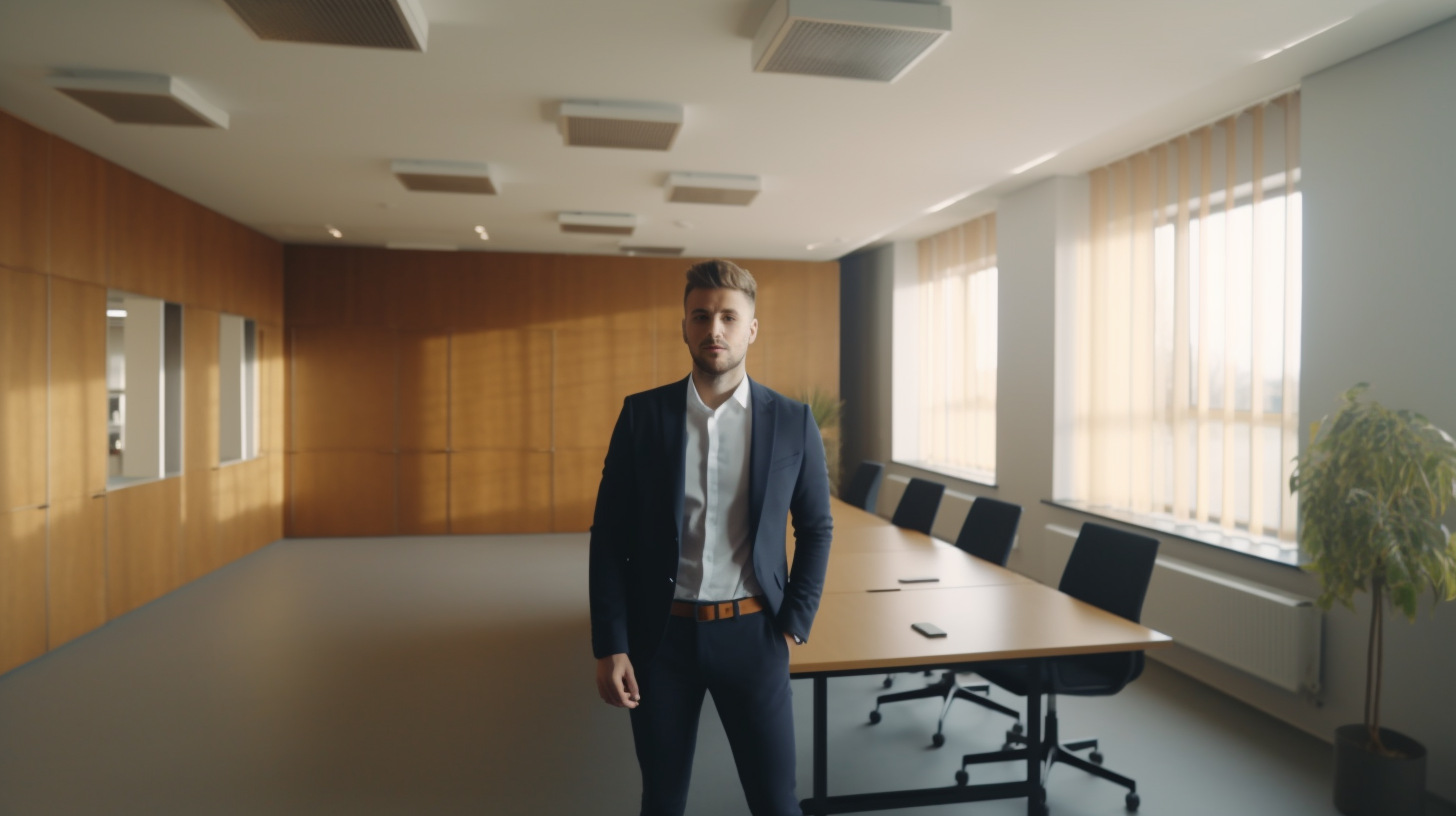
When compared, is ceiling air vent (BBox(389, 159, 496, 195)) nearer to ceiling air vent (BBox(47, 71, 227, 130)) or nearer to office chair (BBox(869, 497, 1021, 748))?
ceiling air vent (BBox(47, 71, 227, 130))

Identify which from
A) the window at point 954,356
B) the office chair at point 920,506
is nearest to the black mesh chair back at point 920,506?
the office chair at point 920,506

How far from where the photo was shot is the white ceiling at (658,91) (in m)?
3.49

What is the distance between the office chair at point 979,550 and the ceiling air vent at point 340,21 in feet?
11.4

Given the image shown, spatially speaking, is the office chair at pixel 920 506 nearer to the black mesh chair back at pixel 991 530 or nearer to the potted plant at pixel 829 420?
the black mesh chair back at pixel 991 530

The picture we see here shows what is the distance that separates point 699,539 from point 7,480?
16.0 ft

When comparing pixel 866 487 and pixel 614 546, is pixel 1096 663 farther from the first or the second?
pixel 866 487

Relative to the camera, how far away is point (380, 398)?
919cm

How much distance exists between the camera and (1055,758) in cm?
344

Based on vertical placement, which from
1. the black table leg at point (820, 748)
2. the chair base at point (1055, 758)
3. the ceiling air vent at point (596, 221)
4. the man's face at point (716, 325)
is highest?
the ceiling air vent at point (596, 221)

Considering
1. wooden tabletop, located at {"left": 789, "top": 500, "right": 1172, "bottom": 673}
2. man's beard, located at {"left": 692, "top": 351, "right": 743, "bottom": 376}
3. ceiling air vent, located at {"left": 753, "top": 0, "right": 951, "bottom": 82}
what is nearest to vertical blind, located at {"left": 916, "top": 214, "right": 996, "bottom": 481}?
wooden tabletop, located at {"left": 789, "top": 500, "right": 1172, "bottom": 673}

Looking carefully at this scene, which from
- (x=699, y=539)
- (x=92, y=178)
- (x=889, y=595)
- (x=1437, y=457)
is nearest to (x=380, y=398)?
(x=92, y=178)

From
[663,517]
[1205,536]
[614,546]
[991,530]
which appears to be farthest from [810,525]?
[1205,536]

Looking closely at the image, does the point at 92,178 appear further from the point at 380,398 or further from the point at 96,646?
the point at 380,398

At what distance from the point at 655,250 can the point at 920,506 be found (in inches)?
204
